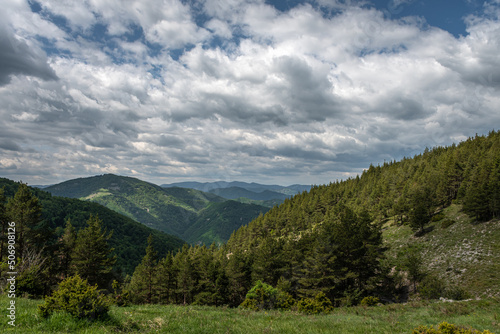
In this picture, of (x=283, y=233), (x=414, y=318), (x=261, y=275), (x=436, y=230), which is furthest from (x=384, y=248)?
(x=283, y=233)

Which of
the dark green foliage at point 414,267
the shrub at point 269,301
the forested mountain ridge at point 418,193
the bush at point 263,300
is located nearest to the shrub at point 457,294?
the dark green foliage at point 414,267

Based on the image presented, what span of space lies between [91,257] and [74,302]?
138 ft

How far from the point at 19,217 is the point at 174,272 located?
106 feet

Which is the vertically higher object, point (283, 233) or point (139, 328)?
point (139, 328)

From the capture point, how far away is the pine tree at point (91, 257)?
44.1m

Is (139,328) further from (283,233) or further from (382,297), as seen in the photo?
(283,233)

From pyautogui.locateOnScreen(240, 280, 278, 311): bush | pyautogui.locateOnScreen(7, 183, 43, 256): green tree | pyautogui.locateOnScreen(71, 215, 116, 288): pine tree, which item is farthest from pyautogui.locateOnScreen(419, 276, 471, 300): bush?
pyautogui.locateOnScreen(7, 183, 43, 256): green tree

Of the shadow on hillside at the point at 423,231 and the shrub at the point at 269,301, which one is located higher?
the shadow on hillside at the point at 423,231

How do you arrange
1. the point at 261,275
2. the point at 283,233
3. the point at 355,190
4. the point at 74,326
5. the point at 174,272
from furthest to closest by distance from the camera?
the point at 355,190 < the point at 283,233 < the point at 174,272 < the point at 261,275 < the point at 74,326

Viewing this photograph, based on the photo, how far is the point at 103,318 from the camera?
11586 millimetres

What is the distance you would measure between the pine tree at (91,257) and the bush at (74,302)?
40.5m

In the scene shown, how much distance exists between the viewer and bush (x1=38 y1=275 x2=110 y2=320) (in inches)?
421

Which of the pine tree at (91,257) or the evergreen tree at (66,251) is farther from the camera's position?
the evergreen tree at (66,251)

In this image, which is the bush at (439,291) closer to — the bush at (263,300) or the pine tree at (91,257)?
the bush at (263,300)
